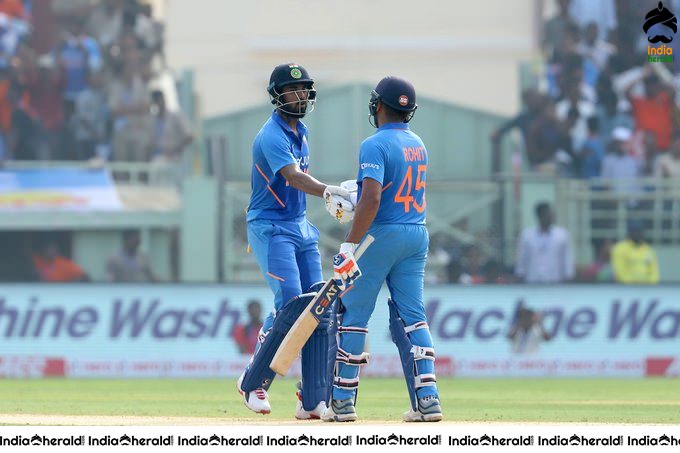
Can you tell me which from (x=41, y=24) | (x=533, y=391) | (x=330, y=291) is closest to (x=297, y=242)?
(x=330, y=291)

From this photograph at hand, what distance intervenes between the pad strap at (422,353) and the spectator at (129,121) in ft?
36.7

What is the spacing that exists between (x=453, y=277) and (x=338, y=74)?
9.20 meters

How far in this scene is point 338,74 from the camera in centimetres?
2673

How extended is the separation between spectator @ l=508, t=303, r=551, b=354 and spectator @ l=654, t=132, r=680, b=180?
10.8ft

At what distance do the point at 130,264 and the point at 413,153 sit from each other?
402 inches

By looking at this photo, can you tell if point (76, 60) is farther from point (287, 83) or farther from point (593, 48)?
point (287, 83)

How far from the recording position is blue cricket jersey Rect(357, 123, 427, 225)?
887 cm

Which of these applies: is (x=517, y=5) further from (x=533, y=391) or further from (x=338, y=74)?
(x=533, y=391)

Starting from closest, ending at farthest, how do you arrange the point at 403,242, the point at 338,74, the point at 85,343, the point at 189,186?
the point at 403,242 → the point at 85,343 → the point at 189,186 → the point at 338,74

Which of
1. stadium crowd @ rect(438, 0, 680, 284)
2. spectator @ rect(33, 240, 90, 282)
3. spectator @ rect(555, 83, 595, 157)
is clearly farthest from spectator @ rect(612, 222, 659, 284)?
spectator @ rect(33, 240, 90, 282)

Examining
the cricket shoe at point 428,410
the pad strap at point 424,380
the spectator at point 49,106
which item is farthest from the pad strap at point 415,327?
the spectator at point 49,106

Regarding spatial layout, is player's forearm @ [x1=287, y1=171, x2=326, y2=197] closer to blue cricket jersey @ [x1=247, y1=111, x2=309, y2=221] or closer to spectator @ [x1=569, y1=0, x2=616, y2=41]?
blue cricket jersey @ [x1=247, y1=111, x2=309, y2=221]

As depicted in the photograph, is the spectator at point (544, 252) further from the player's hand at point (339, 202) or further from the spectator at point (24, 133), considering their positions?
the player's hand at point (339, 202)

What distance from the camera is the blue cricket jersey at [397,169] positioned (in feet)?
29.1
